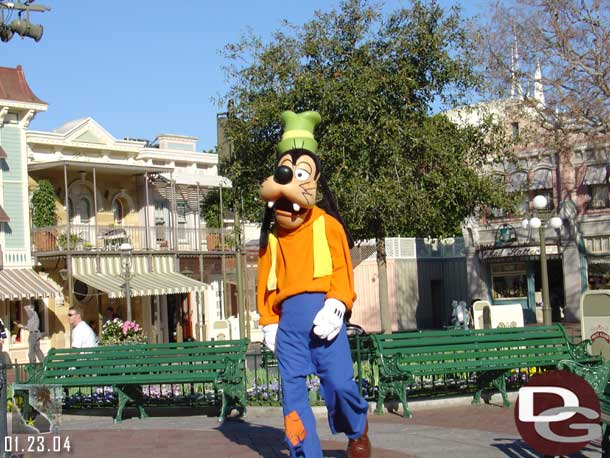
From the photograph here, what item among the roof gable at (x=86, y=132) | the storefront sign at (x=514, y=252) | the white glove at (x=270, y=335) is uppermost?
the roof gable at (x=86, y=132)

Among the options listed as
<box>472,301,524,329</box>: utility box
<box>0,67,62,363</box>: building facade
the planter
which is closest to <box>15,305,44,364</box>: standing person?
<box>0,67,62,363</box>: building facade

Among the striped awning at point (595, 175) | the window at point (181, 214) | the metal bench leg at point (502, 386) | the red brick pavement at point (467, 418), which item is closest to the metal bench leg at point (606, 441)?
the red brick pavement at point (467, 418)

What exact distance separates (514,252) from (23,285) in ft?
57.0

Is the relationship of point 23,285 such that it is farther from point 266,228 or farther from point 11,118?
point 266,228

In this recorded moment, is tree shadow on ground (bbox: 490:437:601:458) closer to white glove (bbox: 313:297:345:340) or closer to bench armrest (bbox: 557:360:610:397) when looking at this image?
bench armrest (bbox: 557:360:610:397)

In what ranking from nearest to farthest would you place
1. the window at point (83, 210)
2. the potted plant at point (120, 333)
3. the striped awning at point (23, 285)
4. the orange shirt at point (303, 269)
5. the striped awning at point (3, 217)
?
the orange shirt at point (303, 269) → the potted plant at point (120, 333) → the striped awning at point (23, 285) → the striped awning at point (3, 217) → the window at point (83, 210)

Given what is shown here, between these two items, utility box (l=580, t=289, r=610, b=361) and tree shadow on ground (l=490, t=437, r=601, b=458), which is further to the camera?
utility box (l=580, t=289, r=610, b=361)

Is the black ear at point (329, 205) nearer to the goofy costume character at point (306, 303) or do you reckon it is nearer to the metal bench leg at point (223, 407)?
the goofy costume character at point (306, 303)

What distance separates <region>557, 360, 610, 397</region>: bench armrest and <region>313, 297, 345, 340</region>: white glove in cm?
177

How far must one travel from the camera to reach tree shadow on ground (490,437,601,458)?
7.72m

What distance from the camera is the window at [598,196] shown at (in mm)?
32344

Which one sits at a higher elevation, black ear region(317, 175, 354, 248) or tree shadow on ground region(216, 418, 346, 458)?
black ear region(317, 175, 354, 248)

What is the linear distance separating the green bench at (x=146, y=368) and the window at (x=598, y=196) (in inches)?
953
